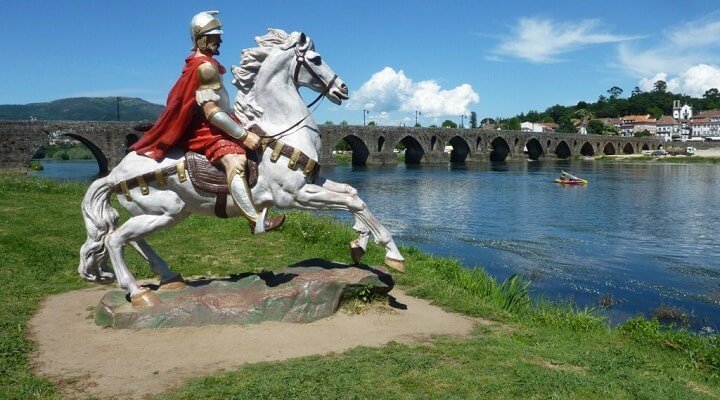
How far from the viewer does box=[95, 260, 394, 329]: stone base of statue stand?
255 inches

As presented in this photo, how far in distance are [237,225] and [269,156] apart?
7767mm

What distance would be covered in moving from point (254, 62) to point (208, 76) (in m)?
0.68

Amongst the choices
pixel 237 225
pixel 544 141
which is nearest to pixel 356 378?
pixel 237 225

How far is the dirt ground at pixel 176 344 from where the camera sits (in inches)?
201

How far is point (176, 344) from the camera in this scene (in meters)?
5.98

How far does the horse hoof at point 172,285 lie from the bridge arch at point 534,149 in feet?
273

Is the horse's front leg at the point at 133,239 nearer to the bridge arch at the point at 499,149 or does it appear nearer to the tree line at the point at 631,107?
the bridge arch at the point at 499,149

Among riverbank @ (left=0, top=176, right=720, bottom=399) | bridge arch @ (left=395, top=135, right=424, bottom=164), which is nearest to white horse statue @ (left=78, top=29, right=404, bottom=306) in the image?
riverbank @ (left=0, top=176, right=720, bottom=399)

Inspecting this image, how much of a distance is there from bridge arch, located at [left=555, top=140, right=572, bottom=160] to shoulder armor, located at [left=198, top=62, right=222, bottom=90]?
89.3 metres

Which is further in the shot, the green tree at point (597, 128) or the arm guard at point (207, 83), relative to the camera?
the green tree at point (597, 128)

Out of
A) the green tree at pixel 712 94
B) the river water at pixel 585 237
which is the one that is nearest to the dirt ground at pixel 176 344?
the river water at pixel 585 237

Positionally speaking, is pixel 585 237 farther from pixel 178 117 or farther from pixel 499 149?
pixel 499 149

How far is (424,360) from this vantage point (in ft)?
17.7

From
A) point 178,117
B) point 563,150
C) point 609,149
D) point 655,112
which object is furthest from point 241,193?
point 655,112
